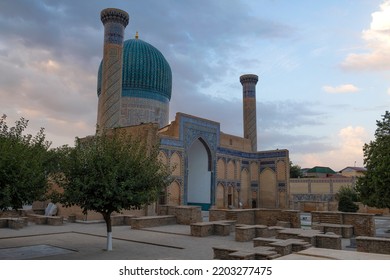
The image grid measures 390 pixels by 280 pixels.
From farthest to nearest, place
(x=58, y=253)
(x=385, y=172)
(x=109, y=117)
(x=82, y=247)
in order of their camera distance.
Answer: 1. (x=109, y=117)
2. (x=385, y=172)
3. (x=82, y=247)
4. (x=58, y=253)

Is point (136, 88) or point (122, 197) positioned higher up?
point (136, 88)

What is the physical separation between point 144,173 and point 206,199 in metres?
18.3

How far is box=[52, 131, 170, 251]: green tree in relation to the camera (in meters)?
9.11

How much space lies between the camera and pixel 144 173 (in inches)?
381

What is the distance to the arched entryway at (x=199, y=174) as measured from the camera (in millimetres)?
27656

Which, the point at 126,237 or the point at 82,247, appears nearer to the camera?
the point at 82,247

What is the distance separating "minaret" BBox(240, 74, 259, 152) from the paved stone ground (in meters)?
21.7

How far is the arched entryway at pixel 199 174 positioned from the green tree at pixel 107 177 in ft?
57.9

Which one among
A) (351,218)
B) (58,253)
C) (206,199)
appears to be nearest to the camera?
(58,253)

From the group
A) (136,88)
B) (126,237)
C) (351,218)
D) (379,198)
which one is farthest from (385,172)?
(136,88)

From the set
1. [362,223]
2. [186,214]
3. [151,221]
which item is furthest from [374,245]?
[186,214]

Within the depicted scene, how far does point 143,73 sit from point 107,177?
23.7 metres

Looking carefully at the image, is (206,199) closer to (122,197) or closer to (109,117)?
(109,117)

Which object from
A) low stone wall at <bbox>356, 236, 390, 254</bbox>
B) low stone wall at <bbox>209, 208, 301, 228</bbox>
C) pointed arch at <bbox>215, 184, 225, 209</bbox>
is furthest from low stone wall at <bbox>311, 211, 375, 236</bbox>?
pointed arch at <bbox>215, 184, 225, 209</bbox>
